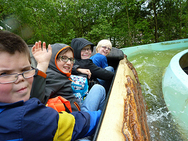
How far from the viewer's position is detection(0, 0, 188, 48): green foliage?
506 cm

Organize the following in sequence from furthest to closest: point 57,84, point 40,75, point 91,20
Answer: point 91,20, point 57,84, point 40,75

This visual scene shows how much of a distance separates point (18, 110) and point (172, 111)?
1.67 metres

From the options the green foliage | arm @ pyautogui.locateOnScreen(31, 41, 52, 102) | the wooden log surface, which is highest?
the green foliage

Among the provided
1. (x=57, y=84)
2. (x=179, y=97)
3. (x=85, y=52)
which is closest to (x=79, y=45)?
(x=85, y=52)

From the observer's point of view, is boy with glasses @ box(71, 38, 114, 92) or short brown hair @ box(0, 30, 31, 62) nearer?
short brown hair @ box(0, 30, 31, 62)

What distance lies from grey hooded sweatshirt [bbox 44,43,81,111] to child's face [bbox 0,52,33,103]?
1.11 feet

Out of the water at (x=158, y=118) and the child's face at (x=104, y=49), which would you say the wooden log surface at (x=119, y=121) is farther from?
the child's face at (x=104, y=49)

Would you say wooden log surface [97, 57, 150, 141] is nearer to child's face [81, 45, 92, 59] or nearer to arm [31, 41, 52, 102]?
arm [31, 41, 52, 102]

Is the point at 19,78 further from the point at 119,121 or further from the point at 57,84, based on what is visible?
the point at 119,121

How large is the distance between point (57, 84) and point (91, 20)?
6.26 m

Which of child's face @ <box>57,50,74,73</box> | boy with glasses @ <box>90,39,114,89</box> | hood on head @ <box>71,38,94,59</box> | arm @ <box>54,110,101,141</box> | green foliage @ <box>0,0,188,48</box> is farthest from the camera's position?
green foliage @ <box>0,0,188,48</box>

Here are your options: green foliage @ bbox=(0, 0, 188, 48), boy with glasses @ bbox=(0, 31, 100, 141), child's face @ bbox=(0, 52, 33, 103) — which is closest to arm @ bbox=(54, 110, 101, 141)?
boy with glasses @ bbox=(0, 31, 100, 141)

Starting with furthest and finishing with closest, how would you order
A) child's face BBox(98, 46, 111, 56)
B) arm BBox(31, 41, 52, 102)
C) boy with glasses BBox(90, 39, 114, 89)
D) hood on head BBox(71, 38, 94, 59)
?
child's face BBox(98, 46, 111, 56), boy with glasses BBox(90, 39, 114, 89), hood on head BBox(71, 38, 94, 59), arm BBox(31, 41, 52, 102)

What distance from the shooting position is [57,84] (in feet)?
2.99
